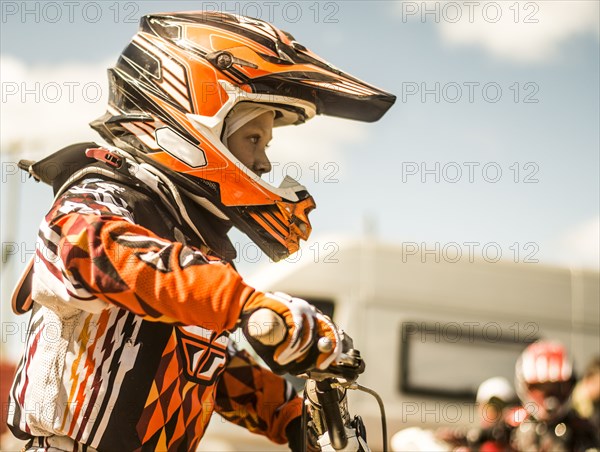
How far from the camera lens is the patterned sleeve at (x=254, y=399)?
141 inches

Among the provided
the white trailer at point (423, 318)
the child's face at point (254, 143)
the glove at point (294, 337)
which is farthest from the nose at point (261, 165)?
the white trailer at point (423, 318)

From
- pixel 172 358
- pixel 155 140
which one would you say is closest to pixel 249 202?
pixel 155 140

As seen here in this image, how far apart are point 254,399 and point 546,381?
1854 millimetres

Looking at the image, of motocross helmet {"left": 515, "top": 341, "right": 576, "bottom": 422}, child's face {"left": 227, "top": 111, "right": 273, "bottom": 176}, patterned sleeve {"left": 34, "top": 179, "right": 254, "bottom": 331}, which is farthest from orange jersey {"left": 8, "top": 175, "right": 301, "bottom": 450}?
motocross helmet {"left": 515, "top": 341, "right": 576, "bottom": 422}

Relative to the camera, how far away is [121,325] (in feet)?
9.17

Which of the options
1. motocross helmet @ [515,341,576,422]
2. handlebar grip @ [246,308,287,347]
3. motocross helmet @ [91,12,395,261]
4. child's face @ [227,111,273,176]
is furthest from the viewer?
motocross helmet @ [515,341,576,422]

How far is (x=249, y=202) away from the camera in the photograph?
3.05 metres

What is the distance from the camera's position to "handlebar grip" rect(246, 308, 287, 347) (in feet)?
7.38

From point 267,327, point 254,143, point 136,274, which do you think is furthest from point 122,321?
point 254,143

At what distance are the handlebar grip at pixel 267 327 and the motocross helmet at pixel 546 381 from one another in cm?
267

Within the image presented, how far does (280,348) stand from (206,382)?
2.92ft

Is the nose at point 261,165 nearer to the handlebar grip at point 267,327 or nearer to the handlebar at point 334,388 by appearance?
the handlebar at point 334,388

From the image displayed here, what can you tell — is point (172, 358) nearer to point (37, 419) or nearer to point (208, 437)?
point (37, 419)

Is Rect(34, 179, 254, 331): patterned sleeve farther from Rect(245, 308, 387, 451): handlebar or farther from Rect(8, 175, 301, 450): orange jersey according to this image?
Rect(245, 308, 387, 451): handlebar
